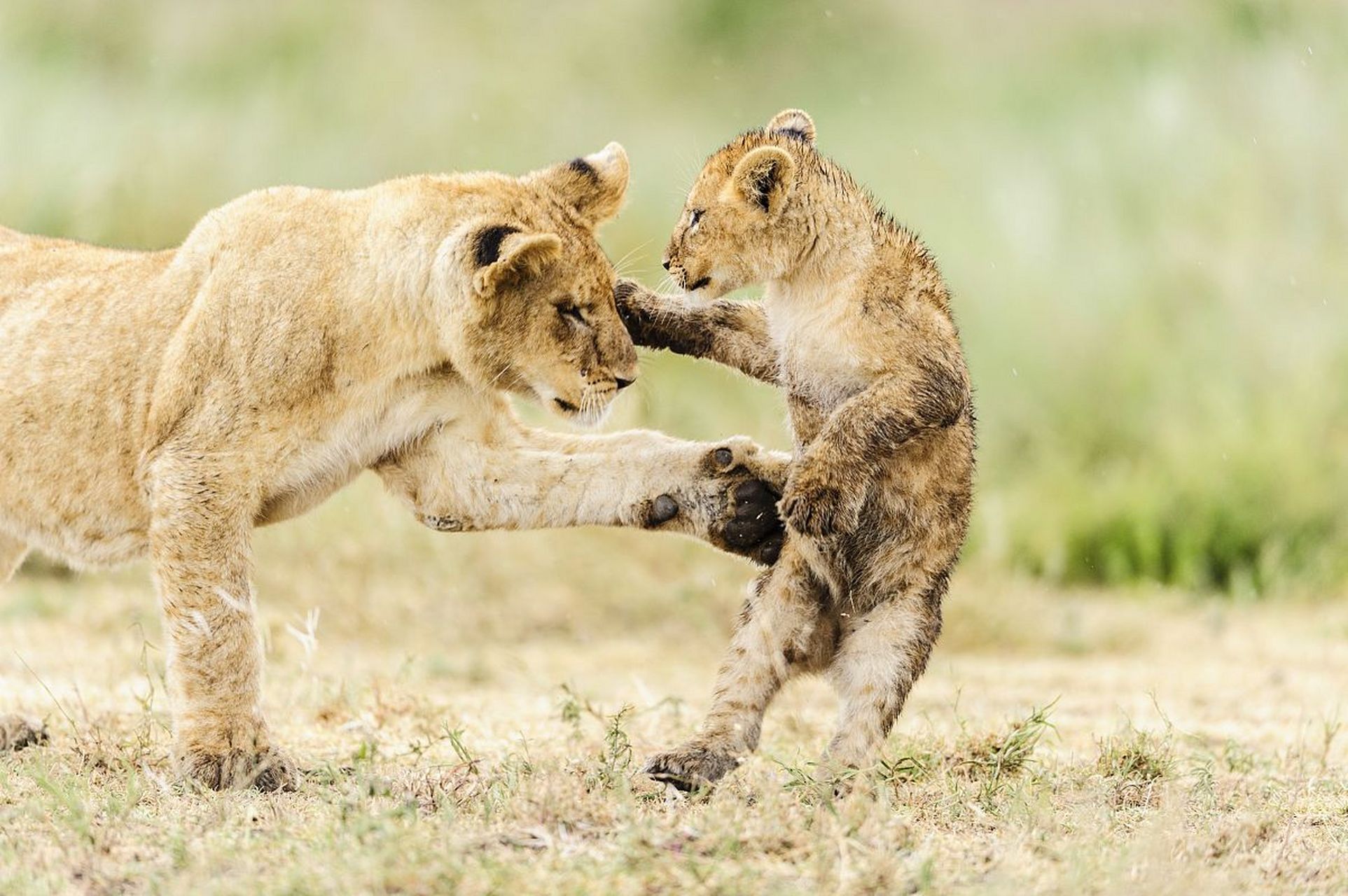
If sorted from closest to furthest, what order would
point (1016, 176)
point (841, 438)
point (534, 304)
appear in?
point (841, 438) → point (534, 304) → point (1016, 176)

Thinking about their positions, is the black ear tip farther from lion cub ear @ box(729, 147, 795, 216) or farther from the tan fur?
lion cub ear @ box(729, 147, 795, 216)

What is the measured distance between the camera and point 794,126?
525cm

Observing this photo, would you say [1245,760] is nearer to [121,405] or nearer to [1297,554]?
[121,405]

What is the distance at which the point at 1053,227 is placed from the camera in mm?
12828

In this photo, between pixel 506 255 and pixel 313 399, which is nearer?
pixel 506 255

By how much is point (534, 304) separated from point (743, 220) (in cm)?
62

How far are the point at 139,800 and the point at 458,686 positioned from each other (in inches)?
125

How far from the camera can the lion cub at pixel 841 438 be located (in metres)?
4.55

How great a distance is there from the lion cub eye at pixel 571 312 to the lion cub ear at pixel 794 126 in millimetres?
801

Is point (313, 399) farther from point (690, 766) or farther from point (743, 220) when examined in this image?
point (690, 766)

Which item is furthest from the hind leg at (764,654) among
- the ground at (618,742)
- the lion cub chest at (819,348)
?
the lion cub chest at (819,348)

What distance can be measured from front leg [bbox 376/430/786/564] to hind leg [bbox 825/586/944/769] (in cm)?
38

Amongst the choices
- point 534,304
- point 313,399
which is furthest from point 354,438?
point 534,304

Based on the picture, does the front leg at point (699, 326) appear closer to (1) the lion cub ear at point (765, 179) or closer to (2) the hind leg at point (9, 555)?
(1) the lion cub ear at point (765, 179)
